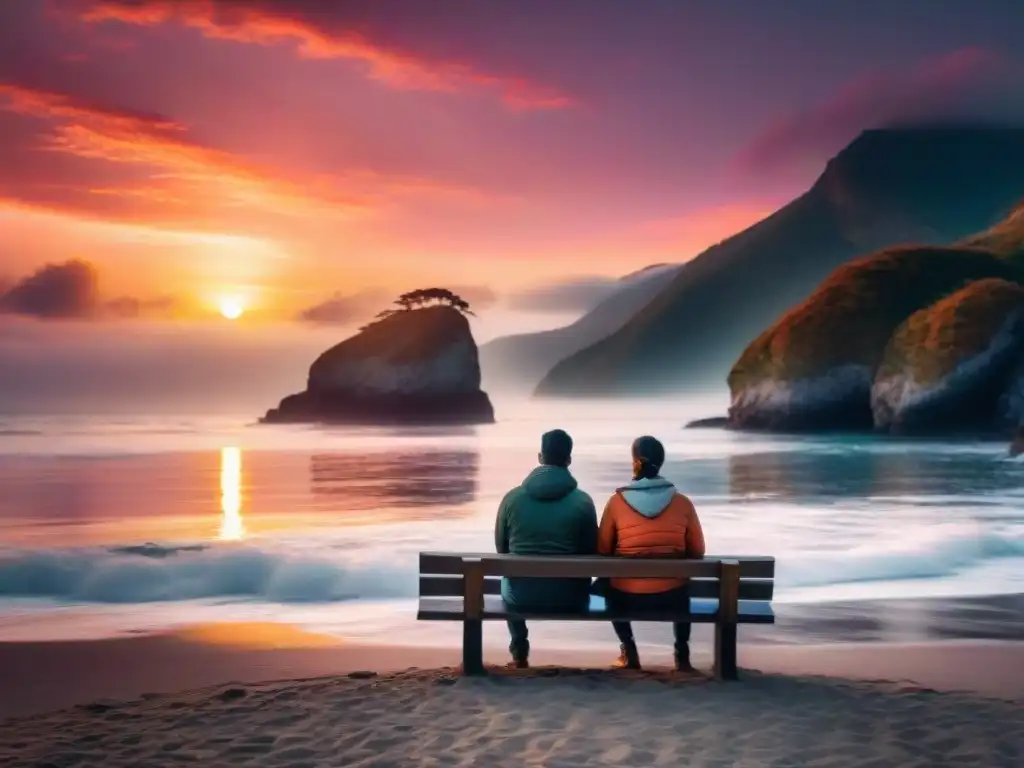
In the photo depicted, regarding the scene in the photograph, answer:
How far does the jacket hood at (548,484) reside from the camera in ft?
20.1

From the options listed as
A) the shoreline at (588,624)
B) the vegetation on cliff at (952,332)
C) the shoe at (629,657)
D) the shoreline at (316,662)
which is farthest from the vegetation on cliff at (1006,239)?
→ the shoe at (629,657)

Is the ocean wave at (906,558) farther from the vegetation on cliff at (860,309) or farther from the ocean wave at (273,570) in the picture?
the vegetation on cliff at (860,309)

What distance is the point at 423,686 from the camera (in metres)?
5.96

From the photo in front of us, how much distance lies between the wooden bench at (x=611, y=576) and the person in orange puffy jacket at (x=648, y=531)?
3.5 inches

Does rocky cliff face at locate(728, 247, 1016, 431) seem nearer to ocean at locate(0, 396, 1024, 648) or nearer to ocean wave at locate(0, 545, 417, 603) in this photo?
ocean at locate(0, 396, 1024, 648)

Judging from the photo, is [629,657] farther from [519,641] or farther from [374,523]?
[374,523]

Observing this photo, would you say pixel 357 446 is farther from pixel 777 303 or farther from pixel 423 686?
pixel 777 303

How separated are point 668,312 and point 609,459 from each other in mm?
66894

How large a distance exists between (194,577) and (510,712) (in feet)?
25.4

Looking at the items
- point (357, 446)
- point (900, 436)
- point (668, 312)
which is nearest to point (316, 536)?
point (357, 446)

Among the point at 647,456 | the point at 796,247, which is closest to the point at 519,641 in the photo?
the point at 647,456

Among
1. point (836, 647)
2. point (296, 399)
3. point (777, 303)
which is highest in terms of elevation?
point (777, 303)

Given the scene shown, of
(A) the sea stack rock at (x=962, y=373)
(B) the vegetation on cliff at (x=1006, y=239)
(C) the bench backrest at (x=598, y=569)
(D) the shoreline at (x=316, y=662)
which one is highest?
(B) the vegetation on cliff at (x=1006, y=239)

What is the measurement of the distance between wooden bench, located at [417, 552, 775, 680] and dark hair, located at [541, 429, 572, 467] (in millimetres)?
619
